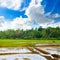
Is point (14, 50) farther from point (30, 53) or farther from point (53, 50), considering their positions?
point (53, 50)

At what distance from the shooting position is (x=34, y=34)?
2.86m

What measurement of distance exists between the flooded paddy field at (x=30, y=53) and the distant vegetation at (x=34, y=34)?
0.15 metres

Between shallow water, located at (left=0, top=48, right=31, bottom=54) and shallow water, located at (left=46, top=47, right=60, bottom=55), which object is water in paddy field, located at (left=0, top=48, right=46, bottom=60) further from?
shallow water, located at (left=46, top=47, right=60, bottom=55)

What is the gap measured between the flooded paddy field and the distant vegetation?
15cm

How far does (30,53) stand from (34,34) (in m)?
0.28

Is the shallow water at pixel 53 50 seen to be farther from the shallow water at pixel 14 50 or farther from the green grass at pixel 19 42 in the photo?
the shallow water at pixel 14 50

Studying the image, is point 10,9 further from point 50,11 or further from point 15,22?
point 50,11

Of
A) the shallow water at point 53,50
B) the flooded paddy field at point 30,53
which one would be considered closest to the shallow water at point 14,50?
the flooded paddy field at point 30,53

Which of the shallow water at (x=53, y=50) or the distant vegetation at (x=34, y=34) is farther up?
the distant vegetation at (x=34, y=34)

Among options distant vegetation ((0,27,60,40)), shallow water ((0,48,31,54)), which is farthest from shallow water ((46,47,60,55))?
shallow water ((0,48,31,54))

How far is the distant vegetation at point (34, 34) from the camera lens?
9.06 feet

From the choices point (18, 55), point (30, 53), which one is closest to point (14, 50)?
point (18, 55)

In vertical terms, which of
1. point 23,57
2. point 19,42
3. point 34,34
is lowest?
point 23,57

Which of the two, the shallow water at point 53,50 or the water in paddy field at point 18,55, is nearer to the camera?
the water in paddy field at point 18,55
